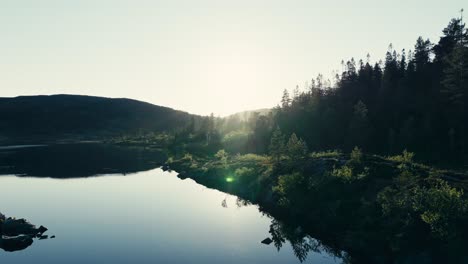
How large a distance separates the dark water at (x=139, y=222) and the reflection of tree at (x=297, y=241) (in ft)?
0.45

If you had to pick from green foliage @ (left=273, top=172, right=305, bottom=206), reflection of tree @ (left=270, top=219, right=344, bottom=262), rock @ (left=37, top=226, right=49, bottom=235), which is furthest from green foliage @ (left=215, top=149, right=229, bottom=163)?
rock @ (left=37, top=226, right=49, bottom=235)

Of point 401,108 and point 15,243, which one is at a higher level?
point 401,108

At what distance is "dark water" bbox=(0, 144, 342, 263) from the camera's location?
46031mm

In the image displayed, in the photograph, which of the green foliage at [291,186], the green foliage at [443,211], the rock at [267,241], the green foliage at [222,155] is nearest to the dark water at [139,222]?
the rock at [267,241]

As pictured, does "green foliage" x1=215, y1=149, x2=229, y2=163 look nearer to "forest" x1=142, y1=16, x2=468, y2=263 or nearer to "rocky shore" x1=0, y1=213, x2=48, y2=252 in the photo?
"forest" x1=142, y1=16, x2=468, y2=263

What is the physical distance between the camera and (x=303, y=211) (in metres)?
57.8

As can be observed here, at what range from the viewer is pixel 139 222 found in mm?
61500

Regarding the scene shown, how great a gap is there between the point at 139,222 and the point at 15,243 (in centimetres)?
1773

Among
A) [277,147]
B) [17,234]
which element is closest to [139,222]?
[17,234]

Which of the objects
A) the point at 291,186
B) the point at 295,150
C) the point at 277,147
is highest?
the point at 277,147

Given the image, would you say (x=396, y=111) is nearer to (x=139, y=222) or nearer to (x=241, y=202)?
(x=241, y=202)

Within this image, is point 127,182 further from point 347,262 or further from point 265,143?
point 347,262

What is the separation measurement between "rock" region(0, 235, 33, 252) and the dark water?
1.13m

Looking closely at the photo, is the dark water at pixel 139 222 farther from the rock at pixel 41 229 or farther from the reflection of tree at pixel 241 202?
the rock at pixel 41 229
